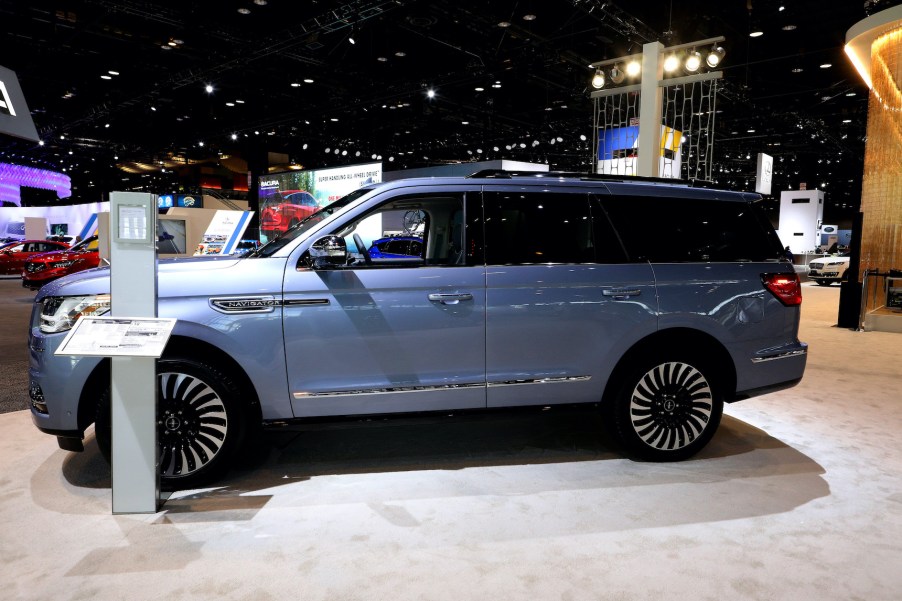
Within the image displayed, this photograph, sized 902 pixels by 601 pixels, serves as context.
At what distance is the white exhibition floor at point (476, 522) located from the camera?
2398 mm

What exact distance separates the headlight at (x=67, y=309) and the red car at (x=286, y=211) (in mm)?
12627

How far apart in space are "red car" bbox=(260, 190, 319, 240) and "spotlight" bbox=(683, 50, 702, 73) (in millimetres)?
10118

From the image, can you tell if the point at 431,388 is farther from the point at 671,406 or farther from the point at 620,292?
the point at 671,406

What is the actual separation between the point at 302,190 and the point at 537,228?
13590 mm

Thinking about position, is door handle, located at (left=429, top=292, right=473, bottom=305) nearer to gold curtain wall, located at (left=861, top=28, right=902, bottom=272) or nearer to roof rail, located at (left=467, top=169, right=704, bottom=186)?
roof rail, located at (left=467, top=169, right=704, bottom=186)

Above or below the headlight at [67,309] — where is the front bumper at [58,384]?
below

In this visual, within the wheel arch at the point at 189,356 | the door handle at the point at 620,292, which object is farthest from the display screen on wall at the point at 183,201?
the door handle at the point at 620,292

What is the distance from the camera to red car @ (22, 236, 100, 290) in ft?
44.4

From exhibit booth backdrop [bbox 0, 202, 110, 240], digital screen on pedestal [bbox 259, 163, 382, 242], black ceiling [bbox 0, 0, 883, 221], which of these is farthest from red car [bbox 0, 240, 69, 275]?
exhibit booth backdrop [bbox 0, 202, 110, 240]

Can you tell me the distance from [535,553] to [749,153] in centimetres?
3038

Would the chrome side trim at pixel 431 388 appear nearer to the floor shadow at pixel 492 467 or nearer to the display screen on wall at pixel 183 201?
the floor shadow at pixel 492 467

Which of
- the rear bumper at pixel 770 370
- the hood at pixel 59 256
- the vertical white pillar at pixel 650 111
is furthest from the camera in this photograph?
the hood at pixel 59 256

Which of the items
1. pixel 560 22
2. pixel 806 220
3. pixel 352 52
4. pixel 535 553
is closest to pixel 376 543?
pixel 535 553

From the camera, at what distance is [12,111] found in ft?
25.8
